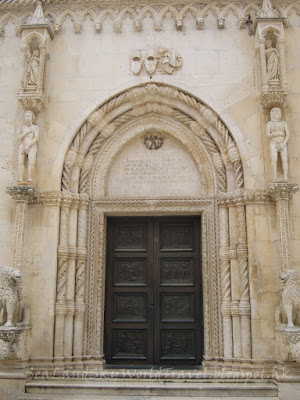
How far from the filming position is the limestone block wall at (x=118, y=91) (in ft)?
21.4

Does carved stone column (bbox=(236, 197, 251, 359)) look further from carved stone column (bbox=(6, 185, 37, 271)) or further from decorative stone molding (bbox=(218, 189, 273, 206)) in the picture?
carved stone column (bbox=(6, 185, 37, 271))

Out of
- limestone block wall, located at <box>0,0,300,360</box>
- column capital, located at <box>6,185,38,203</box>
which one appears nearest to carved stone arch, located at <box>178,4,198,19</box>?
limestone block wall, located at <box>0,0,300,360</box>

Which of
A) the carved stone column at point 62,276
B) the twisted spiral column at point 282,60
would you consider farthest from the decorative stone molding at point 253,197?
the carved stone column at point 62,276

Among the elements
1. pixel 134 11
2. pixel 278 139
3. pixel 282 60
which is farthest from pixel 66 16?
pixel 278 139

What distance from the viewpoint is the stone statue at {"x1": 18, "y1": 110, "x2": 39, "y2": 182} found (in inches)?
267

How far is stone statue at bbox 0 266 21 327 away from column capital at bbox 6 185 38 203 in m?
1.14

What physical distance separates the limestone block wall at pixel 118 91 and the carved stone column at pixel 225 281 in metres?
0.40

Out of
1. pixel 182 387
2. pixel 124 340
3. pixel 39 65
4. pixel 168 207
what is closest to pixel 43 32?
pixel 39 65

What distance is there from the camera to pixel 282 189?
6348 millimetres

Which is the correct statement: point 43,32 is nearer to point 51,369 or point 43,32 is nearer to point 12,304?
point 12,304

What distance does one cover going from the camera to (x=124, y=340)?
7.10 m

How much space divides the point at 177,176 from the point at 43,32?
11.0 feet

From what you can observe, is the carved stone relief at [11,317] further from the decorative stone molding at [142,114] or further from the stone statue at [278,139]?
the stone statue at [278,139]

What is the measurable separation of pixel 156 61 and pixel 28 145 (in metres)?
2.63
